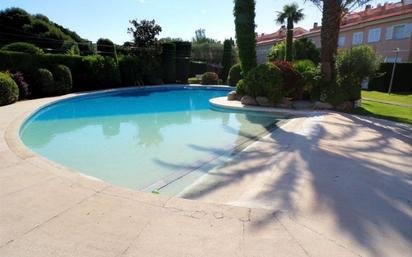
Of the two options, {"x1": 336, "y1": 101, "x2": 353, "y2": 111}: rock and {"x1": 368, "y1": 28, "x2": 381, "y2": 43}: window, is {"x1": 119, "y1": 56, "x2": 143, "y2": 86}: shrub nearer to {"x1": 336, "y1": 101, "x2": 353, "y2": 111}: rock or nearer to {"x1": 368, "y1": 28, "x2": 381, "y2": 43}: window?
{"x1": 336, "y1": 101, "x2": 353, "y2": 111}: rock

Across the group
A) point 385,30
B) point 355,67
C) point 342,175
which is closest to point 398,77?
point 385,30

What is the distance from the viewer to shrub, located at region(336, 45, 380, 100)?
42.6ft

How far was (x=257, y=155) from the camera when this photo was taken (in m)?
6.75

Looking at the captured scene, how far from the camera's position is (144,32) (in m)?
25.8

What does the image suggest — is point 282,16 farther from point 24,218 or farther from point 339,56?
point 24,218

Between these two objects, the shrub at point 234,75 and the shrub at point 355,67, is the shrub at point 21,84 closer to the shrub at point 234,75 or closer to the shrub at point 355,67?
the shrub at point 355,67

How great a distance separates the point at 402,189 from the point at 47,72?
16915 millimetres

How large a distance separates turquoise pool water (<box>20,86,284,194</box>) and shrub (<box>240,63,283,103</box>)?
1.40 meters

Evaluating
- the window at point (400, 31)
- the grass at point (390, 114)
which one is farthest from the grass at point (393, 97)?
the window at point (400, 31)

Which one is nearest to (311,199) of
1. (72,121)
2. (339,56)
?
(72,121)

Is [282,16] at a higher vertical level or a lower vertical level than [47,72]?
higher

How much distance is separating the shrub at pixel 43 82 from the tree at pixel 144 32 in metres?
10.6

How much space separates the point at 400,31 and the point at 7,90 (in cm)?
3050

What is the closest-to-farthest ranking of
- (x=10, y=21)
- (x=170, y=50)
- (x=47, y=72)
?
(x=47, y=72) → (x=170, y=50) → (x=10, y=21)
